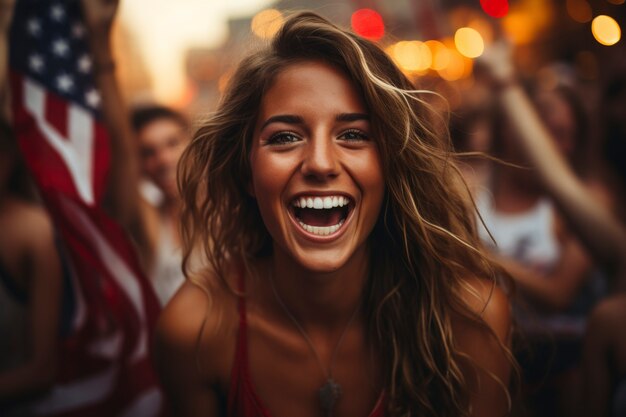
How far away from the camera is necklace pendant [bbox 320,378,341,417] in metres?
2.19

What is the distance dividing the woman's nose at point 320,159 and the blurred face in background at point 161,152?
250 cm

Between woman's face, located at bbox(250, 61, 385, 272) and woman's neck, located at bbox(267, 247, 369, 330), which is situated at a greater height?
woman's face, located at bbox(250, 61, 385, 272)

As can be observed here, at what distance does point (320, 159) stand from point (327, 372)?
879 mm

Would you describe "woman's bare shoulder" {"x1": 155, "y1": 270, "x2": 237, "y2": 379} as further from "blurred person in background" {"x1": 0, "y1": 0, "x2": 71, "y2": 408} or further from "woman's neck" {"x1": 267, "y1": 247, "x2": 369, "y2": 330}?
"blurred person in background" {"x1": 0, "y1": 0, "x2": 71, "y2": 408}

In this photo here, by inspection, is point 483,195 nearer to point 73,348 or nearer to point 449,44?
point 73,348

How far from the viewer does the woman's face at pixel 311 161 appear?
79.9 inches

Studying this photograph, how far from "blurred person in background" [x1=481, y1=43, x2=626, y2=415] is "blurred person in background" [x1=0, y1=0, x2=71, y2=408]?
240cm

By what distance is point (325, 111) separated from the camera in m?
2.04

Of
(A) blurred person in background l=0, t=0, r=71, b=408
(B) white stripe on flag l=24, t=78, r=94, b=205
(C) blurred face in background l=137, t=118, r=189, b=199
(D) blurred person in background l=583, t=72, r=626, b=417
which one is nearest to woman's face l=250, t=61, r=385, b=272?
(D) blurred person in background l=583, t=72, r=626, b=417

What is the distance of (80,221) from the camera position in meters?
2.72

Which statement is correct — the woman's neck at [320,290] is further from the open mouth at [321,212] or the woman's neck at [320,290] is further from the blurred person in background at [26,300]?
the blurred person in background at [26,300]

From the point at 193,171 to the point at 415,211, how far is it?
0.96 metres

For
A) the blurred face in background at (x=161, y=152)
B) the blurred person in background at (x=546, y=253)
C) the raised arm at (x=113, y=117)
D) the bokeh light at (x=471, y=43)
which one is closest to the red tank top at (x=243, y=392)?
the raised arm at (x=113, y=117)

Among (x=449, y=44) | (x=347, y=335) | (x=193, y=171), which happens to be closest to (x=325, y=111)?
(x=193, y=171)
